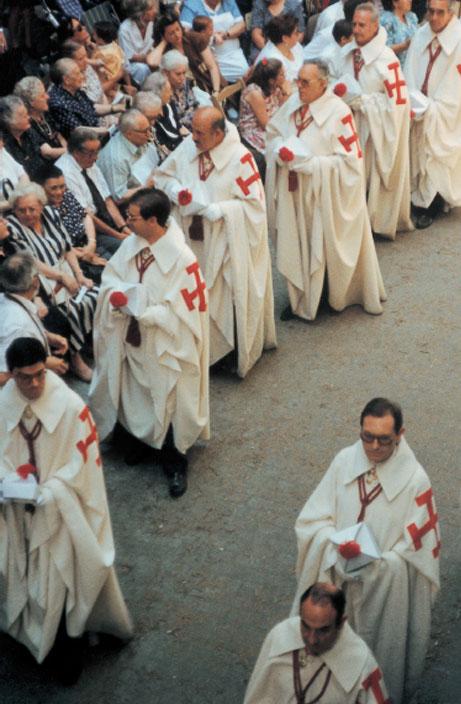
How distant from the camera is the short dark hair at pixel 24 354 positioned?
15.7ft

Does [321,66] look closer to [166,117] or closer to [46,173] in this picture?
[166,117]

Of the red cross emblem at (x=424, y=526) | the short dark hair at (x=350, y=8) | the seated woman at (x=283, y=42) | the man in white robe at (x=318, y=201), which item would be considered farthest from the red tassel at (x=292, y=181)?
the red cross emblem at (x=424, y=526)

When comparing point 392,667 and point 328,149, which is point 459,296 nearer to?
point 328,149

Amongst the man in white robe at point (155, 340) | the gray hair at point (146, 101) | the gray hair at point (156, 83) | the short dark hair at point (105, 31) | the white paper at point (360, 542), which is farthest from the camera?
the short dark hair at point (105, 31)

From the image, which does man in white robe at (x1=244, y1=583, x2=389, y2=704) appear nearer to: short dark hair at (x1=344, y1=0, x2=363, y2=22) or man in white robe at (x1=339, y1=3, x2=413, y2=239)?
man in white robe at (x1=339, y1=3, x2=413, y2=239)

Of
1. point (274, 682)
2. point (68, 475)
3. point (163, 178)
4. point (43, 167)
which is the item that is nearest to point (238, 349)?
point (163, 178)

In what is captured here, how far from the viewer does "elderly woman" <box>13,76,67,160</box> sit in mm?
8352

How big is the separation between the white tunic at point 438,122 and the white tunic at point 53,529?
6.02 m

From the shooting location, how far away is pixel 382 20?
36.3 ft

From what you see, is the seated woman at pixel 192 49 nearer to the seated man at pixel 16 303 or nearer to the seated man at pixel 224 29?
the seated man at pixel 224 29

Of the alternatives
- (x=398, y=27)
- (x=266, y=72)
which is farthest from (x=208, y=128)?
(x=398, y=27)

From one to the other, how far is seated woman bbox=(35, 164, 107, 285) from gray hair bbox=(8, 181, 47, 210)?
1.12 feet

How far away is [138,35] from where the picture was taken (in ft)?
34.6

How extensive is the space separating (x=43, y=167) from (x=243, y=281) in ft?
5.62
